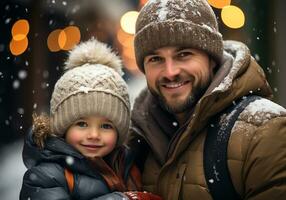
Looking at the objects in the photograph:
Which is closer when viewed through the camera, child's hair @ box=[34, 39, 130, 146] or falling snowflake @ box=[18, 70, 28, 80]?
child's hair @ box=[34, 39, 130, 146]

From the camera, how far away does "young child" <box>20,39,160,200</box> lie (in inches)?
140

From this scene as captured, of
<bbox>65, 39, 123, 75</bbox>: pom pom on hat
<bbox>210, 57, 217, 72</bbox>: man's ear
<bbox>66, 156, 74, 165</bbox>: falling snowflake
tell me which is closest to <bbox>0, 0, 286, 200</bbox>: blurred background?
<bbox>65, 39, 123, 75</bbox>: pom pom on hat

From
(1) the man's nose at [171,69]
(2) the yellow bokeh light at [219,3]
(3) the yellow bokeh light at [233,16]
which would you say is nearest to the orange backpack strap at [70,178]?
(1) the man's nose at [171,69]

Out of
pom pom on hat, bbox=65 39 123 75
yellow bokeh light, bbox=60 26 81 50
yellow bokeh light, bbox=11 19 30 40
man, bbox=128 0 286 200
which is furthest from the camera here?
yellow bokeh light, bbox=60 26 81 50

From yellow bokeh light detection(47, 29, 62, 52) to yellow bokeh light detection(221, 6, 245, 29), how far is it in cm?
342

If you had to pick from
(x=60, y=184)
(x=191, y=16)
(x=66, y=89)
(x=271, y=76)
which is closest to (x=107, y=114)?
(x=66, y=89)

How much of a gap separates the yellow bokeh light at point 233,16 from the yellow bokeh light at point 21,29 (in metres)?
3.80

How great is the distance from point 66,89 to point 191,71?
101 cm

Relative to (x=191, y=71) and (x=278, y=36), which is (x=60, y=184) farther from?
(x=278, y=36)

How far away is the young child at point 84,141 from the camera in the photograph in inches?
140

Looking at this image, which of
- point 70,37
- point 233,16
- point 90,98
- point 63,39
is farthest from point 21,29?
point 90,98

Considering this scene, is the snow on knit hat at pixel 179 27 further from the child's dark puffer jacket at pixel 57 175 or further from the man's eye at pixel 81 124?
the child's dark puffer jacket at pixel 57 175

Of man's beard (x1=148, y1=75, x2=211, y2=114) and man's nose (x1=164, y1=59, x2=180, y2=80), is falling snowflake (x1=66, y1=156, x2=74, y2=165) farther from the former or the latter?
man's nose (x1=164, y1=59, x2=180, y2=80)

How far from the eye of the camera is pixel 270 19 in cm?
862
